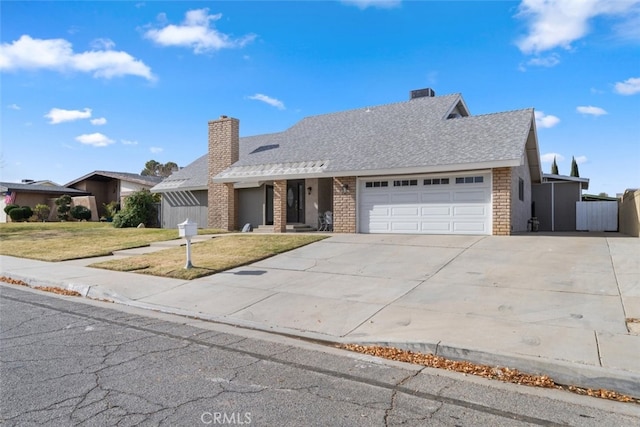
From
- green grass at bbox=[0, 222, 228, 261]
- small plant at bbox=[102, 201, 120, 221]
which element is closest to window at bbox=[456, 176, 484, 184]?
green grass at bbox=[0, 222, 228, 261]

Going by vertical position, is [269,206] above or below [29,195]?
below

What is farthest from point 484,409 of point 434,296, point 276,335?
point 434,296

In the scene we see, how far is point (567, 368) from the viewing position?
4.50 metres

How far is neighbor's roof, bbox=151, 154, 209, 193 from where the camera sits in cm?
2286

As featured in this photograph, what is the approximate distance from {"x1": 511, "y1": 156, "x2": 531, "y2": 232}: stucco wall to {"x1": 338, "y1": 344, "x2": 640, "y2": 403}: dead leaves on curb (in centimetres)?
1123

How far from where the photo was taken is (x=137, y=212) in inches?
981

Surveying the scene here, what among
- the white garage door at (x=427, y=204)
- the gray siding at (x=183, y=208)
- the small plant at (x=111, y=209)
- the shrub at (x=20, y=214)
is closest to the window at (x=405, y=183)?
the white garage door at (x=427, y=204)

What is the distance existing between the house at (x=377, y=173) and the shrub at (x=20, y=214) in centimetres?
1352

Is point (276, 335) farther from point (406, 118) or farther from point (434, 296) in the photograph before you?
point (406, 118)

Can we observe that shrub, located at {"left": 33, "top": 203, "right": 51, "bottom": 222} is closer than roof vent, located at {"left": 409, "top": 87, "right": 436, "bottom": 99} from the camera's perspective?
No

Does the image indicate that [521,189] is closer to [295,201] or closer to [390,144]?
[390,144]

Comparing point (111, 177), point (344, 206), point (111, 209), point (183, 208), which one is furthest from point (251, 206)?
point (111, 177)

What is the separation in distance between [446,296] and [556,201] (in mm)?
18408

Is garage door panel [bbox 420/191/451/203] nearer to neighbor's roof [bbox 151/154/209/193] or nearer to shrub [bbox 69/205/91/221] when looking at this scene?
neighbor's roof [bbox 151/154/209/193]
